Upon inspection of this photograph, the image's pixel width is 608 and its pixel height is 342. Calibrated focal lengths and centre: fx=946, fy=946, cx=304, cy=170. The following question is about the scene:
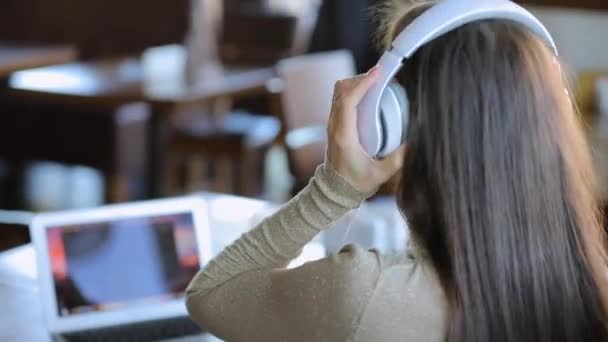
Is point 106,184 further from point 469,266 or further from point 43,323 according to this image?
point 469,266

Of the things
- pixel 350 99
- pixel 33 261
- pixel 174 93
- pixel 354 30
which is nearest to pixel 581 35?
pixel 354 30

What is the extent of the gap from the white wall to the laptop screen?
2.61 m

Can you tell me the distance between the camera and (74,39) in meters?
4.09

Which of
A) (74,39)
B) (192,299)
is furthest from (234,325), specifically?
(74,39)

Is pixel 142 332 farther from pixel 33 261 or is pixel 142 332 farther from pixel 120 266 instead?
pixel 33 261

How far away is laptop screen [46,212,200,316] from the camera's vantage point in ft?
3.92

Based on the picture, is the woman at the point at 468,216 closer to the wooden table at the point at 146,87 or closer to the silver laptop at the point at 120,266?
the silver laptop at the point at 120,266

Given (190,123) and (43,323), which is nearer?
(43,323)

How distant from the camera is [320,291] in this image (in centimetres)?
88

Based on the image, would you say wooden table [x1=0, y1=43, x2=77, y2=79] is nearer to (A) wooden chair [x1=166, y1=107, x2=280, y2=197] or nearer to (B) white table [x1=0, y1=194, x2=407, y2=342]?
(A) wooden chair [x1=166, y1=107, x2=280, y2=197]

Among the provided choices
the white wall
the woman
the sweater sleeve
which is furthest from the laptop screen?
the white wall

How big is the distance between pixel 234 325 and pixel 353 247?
0.15 metres

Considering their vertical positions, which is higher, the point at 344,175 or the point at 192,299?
the point at 344,175

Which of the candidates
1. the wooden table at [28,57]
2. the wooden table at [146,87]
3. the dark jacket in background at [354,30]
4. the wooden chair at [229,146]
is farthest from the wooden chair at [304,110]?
the dark jacket in background at [354,30]
